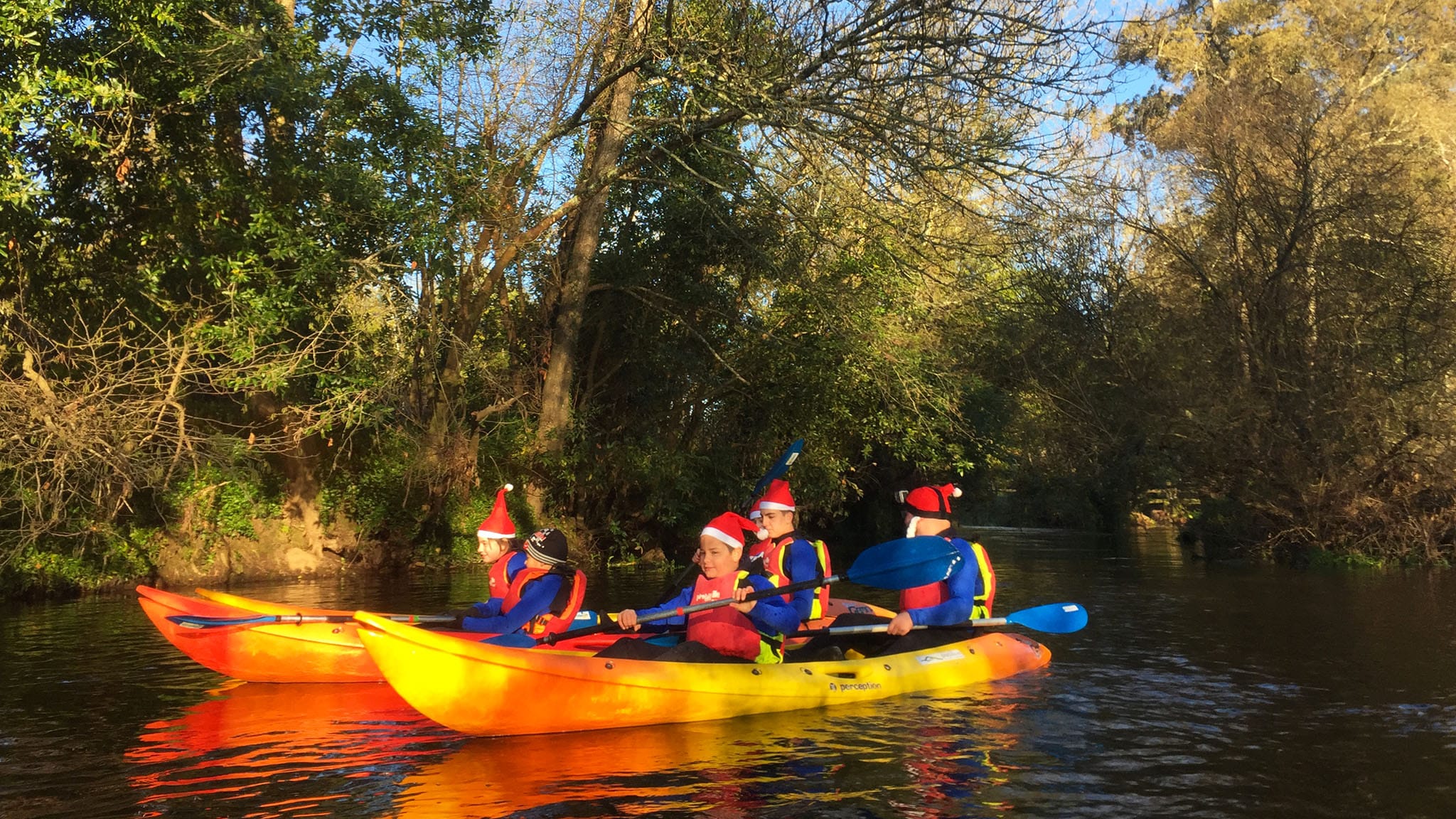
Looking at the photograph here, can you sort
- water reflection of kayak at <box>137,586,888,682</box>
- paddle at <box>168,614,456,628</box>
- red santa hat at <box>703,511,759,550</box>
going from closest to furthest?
1. red santa hat at <box>703,511,759,550</box>
2. paddle at <box>168,614,456,628</box>
3. water reflection of kayak at <box>137,586,888,682</box>

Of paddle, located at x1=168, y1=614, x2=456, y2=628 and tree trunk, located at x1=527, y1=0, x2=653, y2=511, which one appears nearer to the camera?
paddle, located at x1=168, y1=614, x2=456, y2=628

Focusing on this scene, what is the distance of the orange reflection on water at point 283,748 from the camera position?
18.9 feet

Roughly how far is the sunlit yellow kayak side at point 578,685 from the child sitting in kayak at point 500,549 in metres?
1.47

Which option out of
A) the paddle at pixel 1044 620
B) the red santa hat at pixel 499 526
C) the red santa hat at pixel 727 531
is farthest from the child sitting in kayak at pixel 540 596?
the paddle at pixel 1044 620

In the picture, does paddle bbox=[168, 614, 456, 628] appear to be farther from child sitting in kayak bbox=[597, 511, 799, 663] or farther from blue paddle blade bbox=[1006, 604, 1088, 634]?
blue paddle blade bbox=[1006, 604, 1088, 634]

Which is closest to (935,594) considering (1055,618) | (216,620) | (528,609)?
(1055,618)

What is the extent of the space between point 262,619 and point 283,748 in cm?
204

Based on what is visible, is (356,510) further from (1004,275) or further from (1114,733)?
(1114,733)

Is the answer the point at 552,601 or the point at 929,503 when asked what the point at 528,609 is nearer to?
the point at 552,601

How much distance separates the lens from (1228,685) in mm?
8305

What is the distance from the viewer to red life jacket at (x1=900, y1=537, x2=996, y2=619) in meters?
8.80

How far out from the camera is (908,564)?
27.5ft

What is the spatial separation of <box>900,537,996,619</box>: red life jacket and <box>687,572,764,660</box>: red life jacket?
4.86 ft

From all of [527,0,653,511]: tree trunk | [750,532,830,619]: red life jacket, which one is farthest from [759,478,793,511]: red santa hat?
[527,0,653,511]: tree trunk
